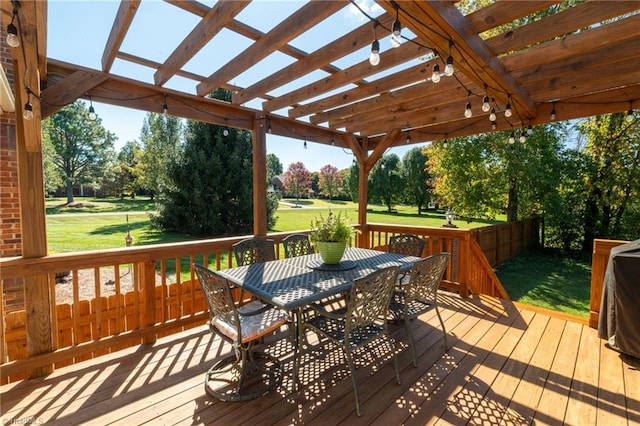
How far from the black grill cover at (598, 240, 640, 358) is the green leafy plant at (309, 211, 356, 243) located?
2355 millimetres

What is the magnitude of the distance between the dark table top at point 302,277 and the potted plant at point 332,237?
118 mm

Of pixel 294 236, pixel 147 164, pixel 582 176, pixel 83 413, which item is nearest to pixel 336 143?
pixel 294 236

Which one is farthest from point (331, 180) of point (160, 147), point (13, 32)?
point (13, 32)

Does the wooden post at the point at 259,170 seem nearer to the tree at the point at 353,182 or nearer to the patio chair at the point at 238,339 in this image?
the patio chair at the point at 238,339

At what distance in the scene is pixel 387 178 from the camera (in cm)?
2514

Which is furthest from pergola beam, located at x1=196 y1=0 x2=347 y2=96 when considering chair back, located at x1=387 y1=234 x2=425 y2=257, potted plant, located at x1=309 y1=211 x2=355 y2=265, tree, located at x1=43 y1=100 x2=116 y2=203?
tree, located at x1=43 y1=100 x2=116 y2=203

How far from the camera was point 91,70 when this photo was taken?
8.96ft

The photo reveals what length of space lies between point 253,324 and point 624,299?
3168mm

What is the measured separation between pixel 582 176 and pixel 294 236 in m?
9.56

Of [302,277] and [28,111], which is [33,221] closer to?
[28,111]

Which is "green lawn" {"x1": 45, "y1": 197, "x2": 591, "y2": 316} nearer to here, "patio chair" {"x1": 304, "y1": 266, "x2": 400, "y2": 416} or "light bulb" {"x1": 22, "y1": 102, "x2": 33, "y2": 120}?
"patio chair" {"x1": 304, "y1": 266, "x2": 400, "y2": 416}

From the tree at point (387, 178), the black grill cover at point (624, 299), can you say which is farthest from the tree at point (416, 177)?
the black grill cover at point (624, 299)

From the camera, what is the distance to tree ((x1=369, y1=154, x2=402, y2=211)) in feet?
81.6

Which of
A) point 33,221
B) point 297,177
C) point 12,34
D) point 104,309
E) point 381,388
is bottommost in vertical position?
point 381,388
